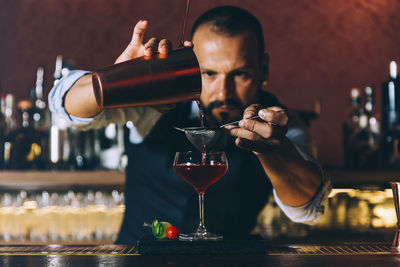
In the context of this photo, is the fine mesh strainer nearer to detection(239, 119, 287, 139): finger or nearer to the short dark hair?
detection(239, 119, 287, 139): finger

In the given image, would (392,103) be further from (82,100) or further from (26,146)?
(26,146)

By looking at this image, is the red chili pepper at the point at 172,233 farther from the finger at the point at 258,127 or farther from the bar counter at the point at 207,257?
the finger at the point at 258,127

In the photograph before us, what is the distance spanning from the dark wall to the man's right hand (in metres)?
1.52

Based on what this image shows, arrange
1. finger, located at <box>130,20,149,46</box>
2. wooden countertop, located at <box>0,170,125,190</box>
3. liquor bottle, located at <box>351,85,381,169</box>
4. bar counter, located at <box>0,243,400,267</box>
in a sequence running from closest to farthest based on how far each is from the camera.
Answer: bar counter, located at <box>0,243,400,267</box> < finger, located at <box>130,20,149,46</box> < wooden countertop, located at <box>0,170,125,190</box> < liquor bottle, located at <box>351,85,381,169</box>

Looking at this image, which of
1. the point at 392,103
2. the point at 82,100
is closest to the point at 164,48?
the point at 82,100

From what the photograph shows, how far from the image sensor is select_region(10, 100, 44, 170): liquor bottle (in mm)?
2322

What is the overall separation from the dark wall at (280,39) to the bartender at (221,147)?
845 millimetres

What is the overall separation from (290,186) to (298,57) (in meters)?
1.43

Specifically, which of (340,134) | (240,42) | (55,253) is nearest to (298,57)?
(340,134)

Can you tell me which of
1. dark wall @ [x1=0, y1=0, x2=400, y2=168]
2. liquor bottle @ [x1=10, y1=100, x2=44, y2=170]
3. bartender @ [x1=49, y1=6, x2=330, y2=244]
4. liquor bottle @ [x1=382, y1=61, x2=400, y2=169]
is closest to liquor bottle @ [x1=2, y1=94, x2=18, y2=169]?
liquor bottle @ [x1=10, y1=100, x2=44, y2=170]

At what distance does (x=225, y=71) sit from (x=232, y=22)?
18 centimetres

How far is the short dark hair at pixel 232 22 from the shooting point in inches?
68.6

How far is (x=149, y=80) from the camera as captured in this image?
112 cm

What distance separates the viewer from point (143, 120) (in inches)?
71.7
